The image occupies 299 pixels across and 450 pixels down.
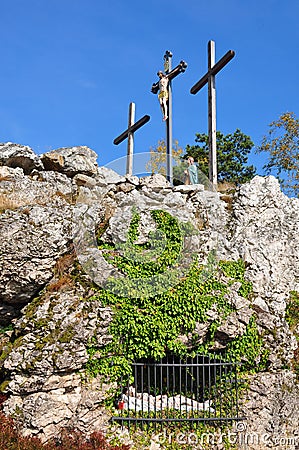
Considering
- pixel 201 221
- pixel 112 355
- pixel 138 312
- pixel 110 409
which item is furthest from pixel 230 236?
pixel 110 409

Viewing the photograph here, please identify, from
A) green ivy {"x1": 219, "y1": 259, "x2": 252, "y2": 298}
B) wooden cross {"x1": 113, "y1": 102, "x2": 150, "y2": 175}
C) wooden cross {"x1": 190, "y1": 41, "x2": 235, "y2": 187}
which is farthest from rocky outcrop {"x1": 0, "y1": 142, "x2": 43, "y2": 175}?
green ivy {"x1": 219, "y1": 259, "x2": 252, "y2": 298}

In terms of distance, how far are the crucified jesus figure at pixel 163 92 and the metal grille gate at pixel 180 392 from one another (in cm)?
674

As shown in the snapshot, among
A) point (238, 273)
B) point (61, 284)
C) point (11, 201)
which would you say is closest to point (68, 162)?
point (11, 201)

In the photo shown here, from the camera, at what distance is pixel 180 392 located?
9297 mm

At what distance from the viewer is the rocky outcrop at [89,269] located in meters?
8.79

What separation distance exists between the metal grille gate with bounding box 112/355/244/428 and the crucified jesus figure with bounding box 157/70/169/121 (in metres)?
6.74

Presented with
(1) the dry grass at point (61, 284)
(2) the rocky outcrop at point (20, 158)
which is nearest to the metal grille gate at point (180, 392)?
(1) the dry grass at point (61, 284)

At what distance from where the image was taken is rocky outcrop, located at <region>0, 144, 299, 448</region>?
8789 millimetres

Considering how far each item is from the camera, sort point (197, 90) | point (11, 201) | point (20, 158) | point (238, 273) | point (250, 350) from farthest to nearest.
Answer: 1. point (197, 90)
2. point (20, 158)
3. point (11, 201)
4. point (238, 273)
5. point (250, 350)

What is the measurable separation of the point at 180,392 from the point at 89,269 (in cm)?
296

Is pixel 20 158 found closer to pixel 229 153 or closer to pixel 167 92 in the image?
pixel 167 92

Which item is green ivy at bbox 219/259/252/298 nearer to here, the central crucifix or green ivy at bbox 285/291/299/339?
green ivy at bbox 285/291/299/339

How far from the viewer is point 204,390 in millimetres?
9906

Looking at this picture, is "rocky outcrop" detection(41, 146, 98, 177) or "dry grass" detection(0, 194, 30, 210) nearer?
"dry grass" detection(0, 194, 30, 210)
